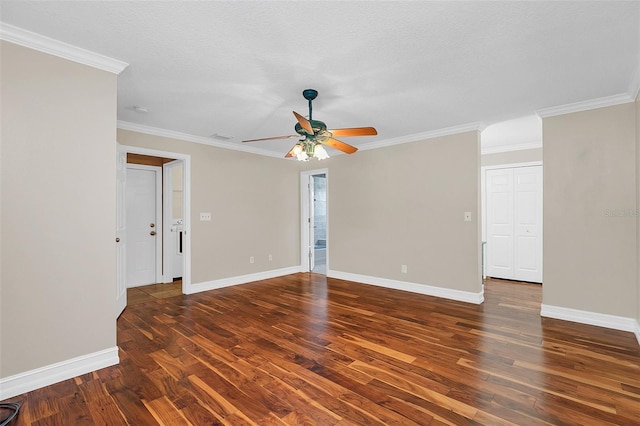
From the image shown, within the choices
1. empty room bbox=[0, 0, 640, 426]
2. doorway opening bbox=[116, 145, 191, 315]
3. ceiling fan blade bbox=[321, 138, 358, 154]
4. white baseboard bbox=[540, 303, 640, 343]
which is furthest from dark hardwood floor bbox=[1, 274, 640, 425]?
ceiling fan blade bbox=[321, 138, 358, 154]

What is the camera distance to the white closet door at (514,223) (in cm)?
539

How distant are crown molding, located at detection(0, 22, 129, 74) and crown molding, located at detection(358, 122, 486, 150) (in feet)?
12.3

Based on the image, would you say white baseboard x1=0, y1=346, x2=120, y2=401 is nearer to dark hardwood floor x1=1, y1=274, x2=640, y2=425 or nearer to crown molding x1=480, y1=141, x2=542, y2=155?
dark hardwood floor x1=1, y1=274, x2=640, y2=425

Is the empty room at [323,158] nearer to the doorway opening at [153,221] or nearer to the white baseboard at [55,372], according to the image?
the white baseboard at [55,372]

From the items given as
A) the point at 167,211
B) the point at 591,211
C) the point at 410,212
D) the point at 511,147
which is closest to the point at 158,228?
the point at 167,211

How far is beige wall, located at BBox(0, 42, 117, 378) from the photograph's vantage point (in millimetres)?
2080

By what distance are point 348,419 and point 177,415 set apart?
107cm

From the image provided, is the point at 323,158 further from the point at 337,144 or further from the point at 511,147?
the point at 511,147

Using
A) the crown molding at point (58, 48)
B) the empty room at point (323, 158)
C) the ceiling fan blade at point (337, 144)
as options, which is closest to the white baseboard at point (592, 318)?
the empty room at point (323, 158)

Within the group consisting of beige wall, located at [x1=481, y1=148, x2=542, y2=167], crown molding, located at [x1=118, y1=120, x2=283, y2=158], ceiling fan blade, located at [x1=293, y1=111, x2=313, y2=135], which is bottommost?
ceiling fan blade, located at [x1=293, y1=111, x2=313, y2=135]

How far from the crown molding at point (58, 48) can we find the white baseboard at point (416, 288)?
4.49m

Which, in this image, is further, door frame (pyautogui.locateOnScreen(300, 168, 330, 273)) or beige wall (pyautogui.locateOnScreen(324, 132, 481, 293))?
door frame (pyautogui.locateOnScreen(300, 168, 330, 273))

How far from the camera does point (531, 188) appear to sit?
5.46m

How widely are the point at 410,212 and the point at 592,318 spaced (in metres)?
A: 2.48
